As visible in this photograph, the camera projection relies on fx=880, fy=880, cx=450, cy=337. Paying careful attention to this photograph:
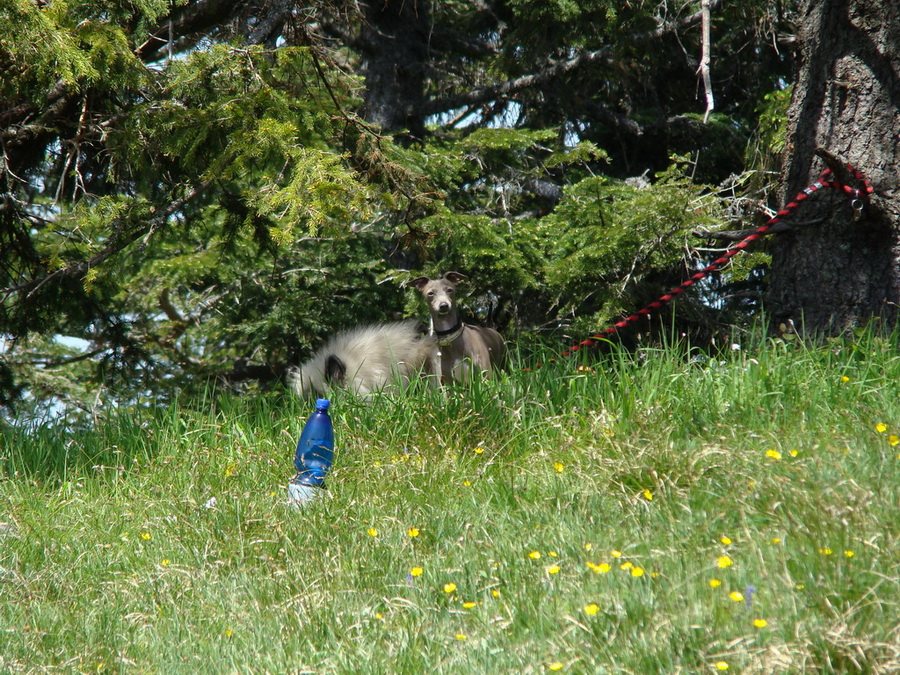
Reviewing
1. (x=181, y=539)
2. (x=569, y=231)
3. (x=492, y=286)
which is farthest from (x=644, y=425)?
(x=492, y=286)

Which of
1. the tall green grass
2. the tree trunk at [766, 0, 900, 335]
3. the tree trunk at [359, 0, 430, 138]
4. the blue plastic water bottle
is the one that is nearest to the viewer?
the tall green grass

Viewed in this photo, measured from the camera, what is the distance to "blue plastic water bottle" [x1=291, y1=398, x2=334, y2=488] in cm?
555

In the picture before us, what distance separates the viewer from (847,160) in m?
7.27

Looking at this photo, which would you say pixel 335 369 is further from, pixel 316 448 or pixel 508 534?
pixel 508 534

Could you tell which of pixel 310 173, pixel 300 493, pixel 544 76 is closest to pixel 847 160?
pixel 310 173

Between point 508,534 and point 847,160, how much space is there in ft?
15.9

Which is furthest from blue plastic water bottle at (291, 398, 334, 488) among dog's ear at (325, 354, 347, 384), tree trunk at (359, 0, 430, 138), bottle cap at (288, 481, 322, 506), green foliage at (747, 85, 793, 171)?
tree trunk at (359, 0, 430, 138)

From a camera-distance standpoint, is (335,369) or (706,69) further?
(335,369)

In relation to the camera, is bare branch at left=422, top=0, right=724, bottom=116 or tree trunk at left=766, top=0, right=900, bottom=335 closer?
tree trunk at left=766, top=0, right=900, bottom=335

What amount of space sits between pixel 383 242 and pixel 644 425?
8607 millimetres

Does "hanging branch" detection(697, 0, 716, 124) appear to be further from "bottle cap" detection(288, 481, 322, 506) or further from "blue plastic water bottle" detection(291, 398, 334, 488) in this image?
"bottle cap" detection(288, 481, 322, 506)

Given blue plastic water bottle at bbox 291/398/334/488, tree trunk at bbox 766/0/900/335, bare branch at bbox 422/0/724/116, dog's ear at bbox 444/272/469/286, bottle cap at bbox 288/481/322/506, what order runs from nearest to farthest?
bottle cap at bbox 288/481/322/506 < blue plastic water bottle at bbox 291/398/334/488 < tree trunk at bbox 766/0/900/335 < dog's ear at bbox 444/272/469/286 < bare branch at bbox 422/0/724/116

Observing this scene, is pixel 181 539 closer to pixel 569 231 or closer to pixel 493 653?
pixel 493 653

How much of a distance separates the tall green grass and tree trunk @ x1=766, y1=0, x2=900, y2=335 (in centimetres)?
98
